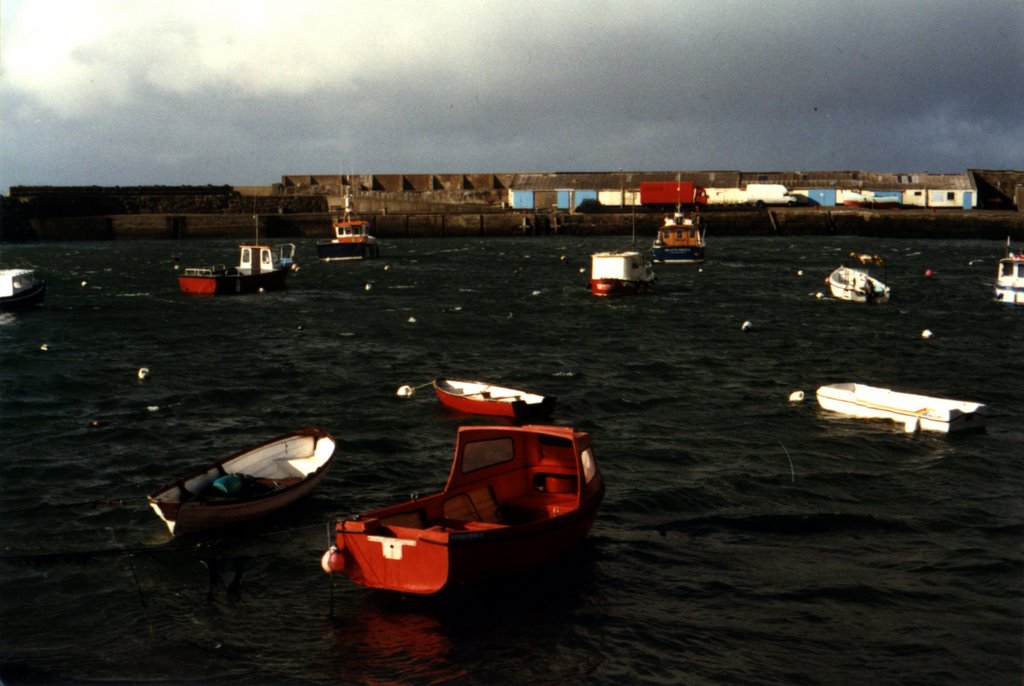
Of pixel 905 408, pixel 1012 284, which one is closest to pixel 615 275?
pixel 1012 284

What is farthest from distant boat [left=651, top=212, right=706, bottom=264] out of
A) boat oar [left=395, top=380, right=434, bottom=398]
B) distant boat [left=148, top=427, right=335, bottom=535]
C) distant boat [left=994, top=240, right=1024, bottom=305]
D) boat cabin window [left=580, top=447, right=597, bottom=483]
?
boat cabin window [left=580, top=447, right=597, bottom=483]

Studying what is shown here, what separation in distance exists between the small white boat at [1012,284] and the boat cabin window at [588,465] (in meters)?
33.7

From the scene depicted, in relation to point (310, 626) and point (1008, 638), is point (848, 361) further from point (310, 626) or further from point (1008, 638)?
point (310, 626)

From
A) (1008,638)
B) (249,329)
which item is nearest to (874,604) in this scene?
(1008,638)

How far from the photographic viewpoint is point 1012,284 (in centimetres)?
4253

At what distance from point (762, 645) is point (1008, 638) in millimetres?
3387

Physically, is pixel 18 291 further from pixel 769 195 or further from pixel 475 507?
pixel 769 195

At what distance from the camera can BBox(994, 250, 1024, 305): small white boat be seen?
4234 centimetres

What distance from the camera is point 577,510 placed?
14.4m

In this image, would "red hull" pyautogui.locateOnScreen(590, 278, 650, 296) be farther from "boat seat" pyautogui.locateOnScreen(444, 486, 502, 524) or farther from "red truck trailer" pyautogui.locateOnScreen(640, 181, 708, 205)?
"red truck trailer" pyautogui.locateOnScreen(640, 181, 708, 205)

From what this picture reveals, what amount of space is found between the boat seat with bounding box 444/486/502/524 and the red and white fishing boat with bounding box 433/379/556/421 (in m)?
7.88

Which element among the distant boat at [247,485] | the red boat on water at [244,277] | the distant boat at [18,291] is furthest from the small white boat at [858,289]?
the distant boat at [18,291]

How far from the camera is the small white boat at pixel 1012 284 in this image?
42.3m

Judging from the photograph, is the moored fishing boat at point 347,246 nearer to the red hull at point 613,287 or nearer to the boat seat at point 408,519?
the red hull at point 613,287
